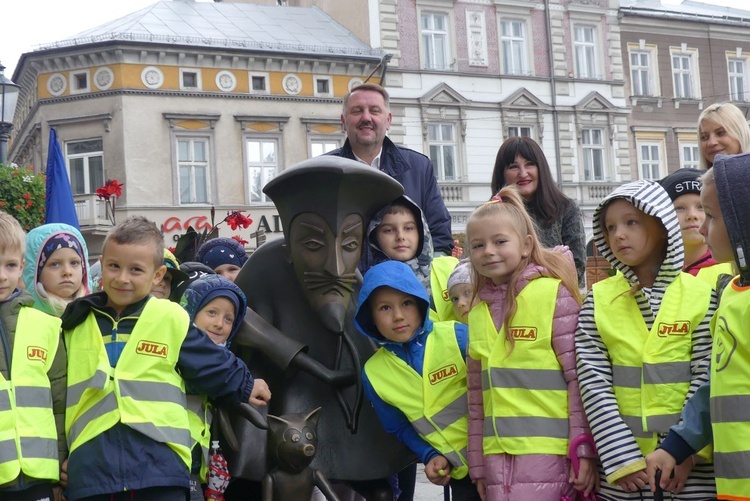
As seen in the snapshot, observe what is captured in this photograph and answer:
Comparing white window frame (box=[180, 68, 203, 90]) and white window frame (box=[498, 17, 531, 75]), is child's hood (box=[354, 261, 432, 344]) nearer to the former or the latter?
white window frame (box=[180, 68, 203, 90])

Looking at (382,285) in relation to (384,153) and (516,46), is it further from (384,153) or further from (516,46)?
(516,46)

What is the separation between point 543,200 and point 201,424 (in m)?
1.91

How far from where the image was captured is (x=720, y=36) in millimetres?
28062

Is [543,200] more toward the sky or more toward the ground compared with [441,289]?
more toward the sky

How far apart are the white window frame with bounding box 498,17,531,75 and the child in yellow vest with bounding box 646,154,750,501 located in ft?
75.2

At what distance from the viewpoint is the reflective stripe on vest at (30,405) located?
2885mm

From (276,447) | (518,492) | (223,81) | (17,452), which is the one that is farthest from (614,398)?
(223,81)

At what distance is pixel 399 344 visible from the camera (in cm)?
344

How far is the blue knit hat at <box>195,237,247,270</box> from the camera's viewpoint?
203 inches

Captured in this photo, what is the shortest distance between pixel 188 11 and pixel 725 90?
15.9 m

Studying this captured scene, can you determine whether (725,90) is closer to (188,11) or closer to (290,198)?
(188,11)

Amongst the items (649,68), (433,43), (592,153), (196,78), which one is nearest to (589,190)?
(592,153)

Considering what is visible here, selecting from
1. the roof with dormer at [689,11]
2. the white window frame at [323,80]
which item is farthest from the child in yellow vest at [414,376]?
the roof with dormer at [689,11]

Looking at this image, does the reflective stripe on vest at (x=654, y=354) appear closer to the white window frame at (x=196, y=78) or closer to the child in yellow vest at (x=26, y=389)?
the child in yellow vest at (x=26, y=389)
